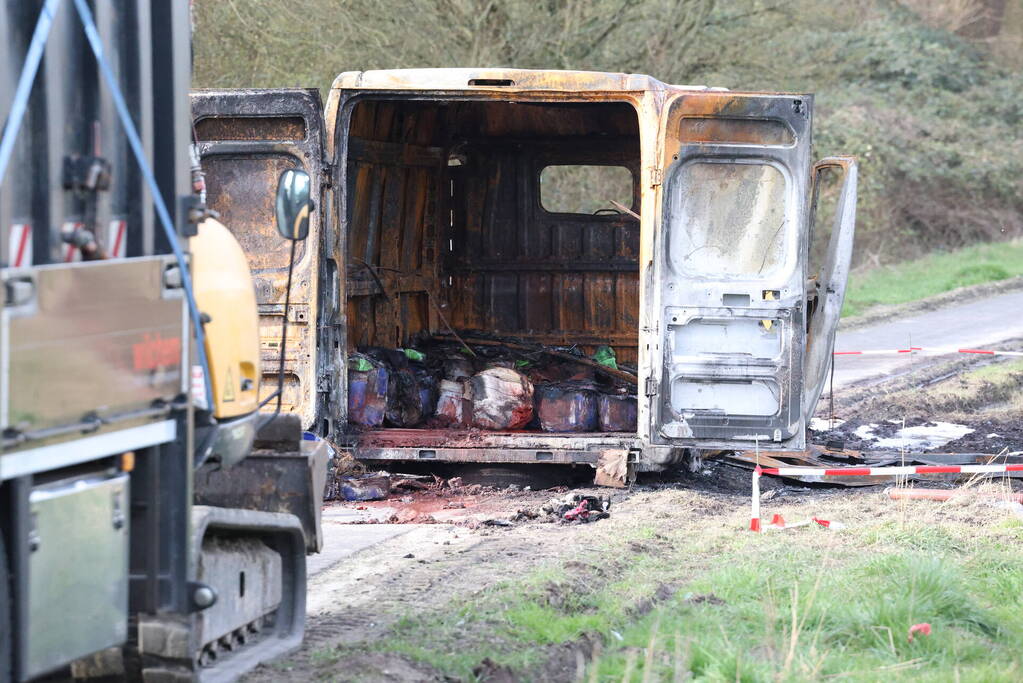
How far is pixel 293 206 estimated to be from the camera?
509cm

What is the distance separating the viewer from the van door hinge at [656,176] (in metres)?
9.05

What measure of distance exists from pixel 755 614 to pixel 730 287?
10.6 ft

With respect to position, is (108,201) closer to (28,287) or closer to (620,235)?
(28,287)

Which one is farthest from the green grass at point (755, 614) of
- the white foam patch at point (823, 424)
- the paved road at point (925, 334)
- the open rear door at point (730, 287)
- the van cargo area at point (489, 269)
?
the paved road at point (925, 334)

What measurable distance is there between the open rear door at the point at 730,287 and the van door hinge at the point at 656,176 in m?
0.03

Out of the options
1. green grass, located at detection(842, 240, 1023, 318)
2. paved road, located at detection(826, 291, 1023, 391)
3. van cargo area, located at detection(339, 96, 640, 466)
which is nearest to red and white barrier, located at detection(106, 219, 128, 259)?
van cargo area, located at detection(339, 96, 640, 466)

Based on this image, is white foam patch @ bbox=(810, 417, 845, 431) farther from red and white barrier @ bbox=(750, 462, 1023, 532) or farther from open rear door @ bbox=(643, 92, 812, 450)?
open rear door @ bbox=(643, 92, 812, 450)

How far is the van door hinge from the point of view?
905cm

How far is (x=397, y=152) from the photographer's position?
A: 11656 mm

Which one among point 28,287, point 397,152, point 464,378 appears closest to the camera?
point 28,287

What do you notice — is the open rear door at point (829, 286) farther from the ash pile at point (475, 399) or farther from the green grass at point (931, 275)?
the green grass at point (931, 275)

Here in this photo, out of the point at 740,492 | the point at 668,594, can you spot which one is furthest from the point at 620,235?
the point at 668,594

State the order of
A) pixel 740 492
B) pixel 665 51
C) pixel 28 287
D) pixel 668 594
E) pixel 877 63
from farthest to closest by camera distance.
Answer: pixel 877 63, pixel 665 51, pixel 740 492, pixel 668 594, pixel 28 287

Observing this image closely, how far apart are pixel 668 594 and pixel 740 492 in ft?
11.3
